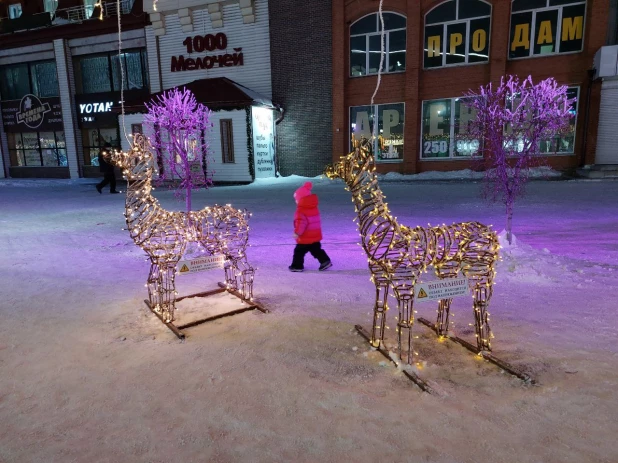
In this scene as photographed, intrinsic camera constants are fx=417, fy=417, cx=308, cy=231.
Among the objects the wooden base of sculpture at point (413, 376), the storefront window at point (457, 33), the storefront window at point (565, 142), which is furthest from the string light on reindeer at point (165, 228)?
the storefront window at point (457, 33)

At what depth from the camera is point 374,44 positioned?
20.2m

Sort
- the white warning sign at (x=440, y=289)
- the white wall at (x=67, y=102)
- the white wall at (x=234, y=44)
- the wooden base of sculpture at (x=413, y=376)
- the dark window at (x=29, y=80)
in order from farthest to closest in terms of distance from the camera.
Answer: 1. the dark window at (x=29, y=80)
2. the white wall at (x=67, y=102)
3. the white wall at (x=234, y=44)
4. the white warning sign at (x=440, y=289)
5. the wooden base of sculpture at (x=413, y=376)

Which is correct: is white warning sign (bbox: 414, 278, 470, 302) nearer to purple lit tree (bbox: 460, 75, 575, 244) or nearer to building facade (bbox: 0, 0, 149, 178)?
purple lit tree (bbox: 460, 75, 575, 244)

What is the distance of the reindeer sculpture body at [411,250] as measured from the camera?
12.0ft

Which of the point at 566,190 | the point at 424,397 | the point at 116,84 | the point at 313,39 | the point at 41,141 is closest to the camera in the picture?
the point at 424,397

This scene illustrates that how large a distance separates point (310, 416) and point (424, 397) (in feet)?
3.03

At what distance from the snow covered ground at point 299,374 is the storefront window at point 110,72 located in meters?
20.1

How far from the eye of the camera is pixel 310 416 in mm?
3074

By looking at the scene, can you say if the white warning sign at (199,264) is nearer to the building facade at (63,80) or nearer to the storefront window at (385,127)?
the storefront window at (385,127)

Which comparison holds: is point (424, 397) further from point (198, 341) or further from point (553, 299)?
point (553, 299)

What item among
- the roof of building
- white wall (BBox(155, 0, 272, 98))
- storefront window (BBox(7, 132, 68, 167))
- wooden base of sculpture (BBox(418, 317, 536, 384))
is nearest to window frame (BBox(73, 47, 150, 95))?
white wall (BBox(155, 0, 272, 98))

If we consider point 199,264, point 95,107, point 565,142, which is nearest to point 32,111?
point 95,107

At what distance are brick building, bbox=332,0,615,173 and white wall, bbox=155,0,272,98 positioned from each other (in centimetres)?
380

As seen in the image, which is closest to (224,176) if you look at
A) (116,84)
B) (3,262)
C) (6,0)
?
(116,84)
